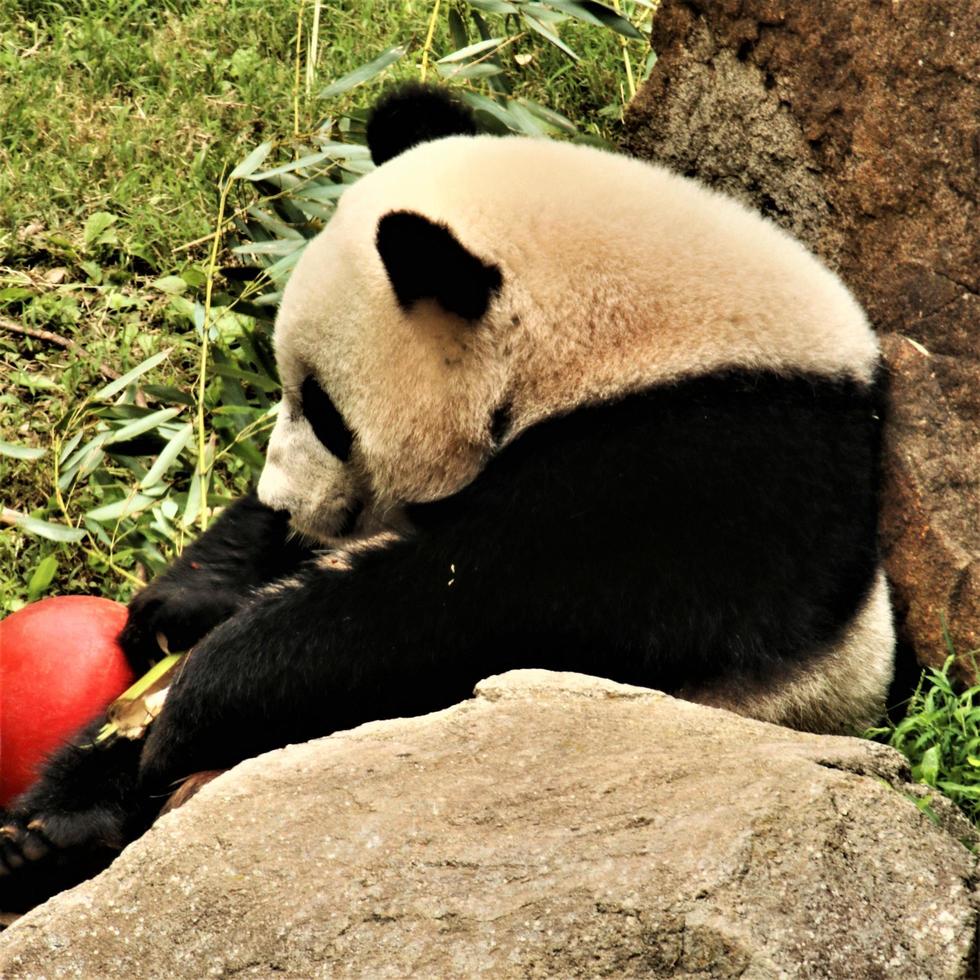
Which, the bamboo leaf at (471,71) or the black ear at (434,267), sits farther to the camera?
the bamboo leaf at (471,71)

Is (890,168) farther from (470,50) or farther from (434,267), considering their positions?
(470,50)

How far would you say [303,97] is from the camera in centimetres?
580

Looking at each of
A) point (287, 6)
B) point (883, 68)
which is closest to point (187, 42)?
point (287, 6)

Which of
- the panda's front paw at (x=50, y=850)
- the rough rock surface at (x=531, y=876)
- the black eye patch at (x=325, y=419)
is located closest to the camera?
the rough rock surface at (x=531, y=876)

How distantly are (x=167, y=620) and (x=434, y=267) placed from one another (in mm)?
1264

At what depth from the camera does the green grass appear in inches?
188

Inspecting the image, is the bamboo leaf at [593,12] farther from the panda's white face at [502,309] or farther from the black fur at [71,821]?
the black fur at [71,821]

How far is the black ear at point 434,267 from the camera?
3008 mm

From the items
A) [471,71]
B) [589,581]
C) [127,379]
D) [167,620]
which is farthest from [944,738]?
[471,71]

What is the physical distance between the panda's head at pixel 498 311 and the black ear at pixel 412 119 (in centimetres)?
19

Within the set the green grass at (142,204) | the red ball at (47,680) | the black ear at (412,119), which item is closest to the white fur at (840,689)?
the red ball at (47,680)

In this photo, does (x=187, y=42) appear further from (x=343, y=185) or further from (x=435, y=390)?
(x=435, y=390)

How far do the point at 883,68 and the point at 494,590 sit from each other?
6.94 feet

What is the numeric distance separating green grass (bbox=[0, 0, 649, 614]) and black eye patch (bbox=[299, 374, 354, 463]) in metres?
1.27
